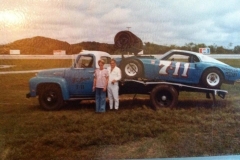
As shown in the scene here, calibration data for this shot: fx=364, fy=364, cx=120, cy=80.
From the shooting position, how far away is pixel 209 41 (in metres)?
3.37

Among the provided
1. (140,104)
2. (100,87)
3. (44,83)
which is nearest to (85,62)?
(100,87)

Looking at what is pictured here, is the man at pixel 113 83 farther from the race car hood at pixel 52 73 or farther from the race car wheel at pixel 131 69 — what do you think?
the race car hood at pixel 52 73

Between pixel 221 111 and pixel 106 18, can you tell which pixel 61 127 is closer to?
pixel 106 18

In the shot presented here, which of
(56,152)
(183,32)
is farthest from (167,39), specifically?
(56,152)

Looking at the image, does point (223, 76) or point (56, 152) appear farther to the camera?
point (223, 76)

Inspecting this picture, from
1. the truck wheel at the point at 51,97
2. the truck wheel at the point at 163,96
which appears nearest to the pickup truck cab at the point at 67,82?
the truck wheel at the point at 51,97

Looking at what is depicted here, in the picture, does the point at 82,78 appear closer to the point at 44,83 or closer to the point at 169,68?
the point at 44,83

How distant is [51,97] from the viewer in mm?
3273

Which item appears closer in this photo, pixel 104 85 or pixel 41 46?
pixel 41 46

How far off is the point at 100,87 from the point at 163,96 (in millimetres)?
589

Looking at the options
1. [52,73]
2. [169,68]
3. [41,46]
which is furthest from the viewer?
[169,68]

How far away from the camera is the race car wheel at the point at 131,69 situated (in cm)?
324

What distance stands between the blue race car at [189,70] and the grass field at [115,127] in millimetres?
101

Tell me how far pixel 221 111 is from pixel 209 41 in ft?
2.21
